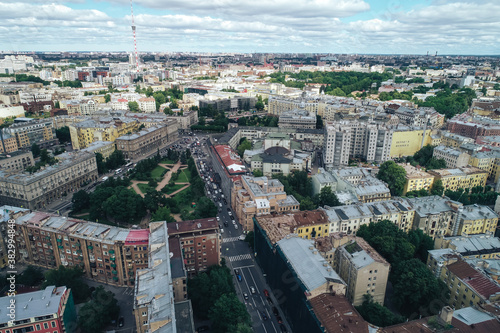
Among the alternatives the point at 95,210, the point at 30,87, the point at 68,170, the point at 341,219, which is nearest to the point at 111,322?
the point at 95,210

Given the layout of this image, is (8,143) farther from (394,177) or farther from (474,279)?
(474,279)

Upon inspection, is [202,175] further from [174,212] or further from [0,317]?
[0,317]

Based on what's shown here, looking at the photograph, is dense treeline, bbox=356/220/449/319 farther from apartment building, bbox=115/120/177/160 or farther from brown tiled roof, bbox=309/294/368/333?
apartment building, bbox=115/120/177/160

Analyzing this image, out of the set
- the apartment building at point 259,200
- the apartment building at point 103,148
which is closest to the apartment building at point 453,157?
the apartment building at point 259,200

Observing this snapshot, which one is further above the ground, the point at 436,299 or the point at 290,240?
the point at 290,240

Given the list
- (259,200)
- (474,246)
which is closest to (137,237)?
(259,200)

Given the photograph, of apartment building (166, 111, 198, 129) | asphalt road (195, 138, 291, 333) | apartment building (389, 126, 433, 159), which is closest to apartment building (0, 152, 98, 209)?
asphalt road (195, 138, 291, 333)

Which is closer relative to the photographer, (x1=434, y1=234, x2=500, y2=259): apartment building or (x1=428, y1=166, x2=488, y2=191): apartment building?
(x1=434, y1=234, x2=500, y2=259): apartment building
